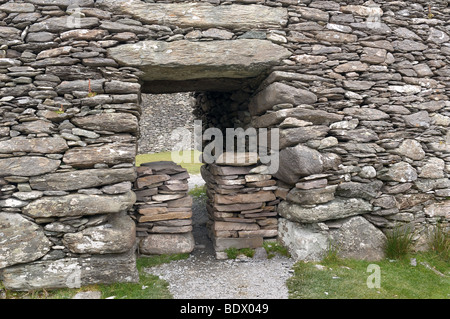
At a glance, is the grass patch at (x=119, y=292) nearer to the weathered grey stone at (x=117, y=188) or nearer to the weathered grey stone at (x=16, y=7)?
the weathered grey stone at (x=117, y=188)

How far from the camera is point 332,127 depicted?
4766 millimetres

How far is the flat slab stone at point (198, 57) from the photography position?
4211 millimetres

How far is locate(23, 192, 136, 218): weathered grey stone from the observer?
3809mm

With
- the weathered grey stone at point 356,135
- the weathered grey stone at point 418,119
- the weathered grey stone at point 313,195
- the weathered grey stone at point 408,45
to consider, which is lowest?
the weathered grey stone at point 313,195

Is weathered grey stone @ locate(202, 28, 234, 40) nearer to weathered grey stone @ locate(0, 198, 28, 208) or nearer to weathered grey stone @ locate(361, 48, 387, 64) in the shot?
weathered grey stone @ locate(361, 48, 387, 64)

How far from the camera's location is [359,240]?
477 cm

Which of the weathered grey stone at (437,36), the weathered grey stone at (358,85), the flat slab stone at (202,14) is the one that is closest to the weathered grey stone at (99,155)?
the flat slab stone at (202,14)

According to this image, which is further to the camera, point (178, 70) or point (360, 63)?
point (360, 63)

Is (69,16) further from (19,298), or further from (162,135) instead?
(162,135)

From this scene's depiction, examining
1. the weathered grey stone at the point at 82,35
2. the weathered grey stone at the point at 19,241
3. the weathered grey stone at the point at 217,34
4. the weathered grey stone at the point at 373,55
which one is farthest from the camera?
the weathered grey stone at the point at 373,55

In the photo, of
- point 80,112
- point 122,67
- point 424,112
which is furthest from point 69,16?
point 424,112

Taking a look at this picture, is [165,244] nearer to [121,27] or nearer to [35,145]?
[35,145]

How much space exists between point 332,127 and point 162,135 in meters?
18.5

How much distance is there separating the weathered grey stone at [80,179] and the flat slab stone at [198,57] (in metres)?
1.44
